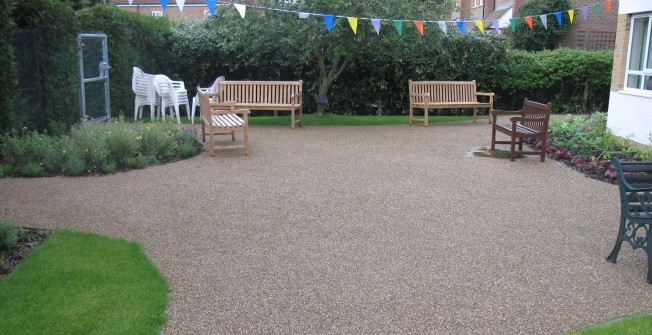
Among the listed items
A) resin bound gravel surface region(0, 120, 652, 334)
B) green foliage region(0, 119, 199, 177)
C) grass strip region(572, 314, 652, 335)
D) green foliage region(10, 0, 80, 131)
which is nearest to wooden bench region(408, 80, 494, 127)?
resin bound gravel surface region(0, 120, 652, 334)

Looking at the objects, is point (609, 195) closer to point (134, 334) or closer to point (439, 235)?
point (439, 235)

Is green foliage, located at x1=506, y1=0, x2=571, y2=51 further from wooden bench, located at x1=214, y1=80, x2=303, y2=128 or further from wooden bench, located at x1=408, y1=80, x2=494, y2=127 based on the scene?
wooden bench, located at x1=214, y1=80, x2=303, y2=128

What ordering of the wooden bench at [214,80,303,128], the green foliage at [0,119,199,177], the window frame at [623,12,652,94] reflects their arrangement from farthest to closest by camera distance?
the wooden bench at [214,80,303,128] → the window frame at [623,12,652,94] → the green foliage at [0,119,199,177]

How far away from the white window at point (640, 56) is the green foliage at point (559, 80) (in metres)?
5.69

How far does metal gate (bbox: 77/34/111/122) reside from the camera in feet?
41.6

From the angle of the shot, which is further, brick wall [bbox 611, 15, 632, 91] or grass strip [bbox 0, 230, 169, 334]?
brick wall [bbox 611, 15, 632, 91]

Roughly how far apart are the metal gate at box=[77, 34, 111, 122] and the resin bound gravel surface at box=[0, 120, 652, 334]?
403 centimetres

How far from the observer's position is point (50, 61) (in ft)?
35.5

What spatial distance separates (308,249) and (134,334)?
2.09 m

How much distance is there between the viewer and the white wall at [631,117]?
36.2 ft

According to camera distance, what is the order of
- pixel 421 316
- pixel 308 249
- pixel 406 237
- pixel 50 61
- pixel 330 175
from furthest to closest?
1. pixel 50 61
2. pixel 330 175
3. pixel 406 237
4. pixel 308 249
5. pixel 421 316

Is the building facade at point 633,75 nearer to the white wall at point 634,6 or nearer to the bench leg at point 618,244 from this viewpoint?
the white wall at point 634,6

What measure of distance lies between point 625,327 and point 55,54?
998 centimetres

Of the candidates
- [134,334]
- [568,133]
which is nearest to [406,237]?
[134,334]
